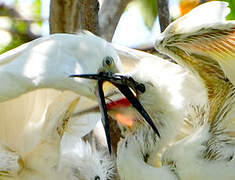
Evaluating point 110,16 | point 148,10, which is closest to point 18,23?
point 148,10

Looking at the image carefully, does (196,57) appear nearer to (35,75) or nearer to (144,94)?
(144,94)

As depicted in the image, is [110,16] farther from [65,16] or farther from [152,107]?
[152,107]

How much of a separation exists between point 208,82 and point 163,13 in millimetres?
592

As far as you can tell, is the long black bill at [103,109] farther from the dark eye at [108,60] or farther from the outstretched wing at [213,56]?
the outstretched wing at [213,56]

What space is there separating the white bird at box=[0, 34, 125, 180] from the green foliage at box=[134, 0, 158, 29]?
1.10 metres

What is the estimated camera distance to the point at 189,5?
633 cm

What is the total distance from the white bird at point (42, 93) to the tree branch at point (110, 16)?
27.8 inches

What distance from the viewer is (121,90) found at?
17.6 feet

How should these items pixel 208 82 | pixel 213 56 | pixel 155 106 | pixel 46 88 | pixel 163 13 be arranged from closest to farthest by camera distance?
pixel 46 88 < pixel 213 56 < pixel 208 82 < pixel 155 106 < pixel 163 13

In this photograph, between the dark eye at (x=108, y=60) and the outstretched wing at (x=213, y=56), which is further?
the dark eye at (x=108, y=60)

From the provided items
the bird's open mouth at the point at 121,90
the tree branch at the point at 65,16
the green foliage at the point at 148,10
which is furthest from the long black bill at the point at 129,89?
the green foliage at the point at 148,10

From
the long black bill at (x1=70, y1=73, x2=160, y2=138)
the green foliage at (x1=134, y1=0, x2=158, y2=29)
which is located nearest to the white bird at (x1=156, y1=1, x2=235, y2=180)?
the long black bill at (x1=70, y1=73, x2=160, y2=138)

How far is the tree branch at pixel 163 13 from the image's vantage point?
18.3ft

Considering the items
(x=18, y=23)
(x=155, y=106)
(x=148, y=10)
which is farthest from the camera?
(x=18, y=23)
